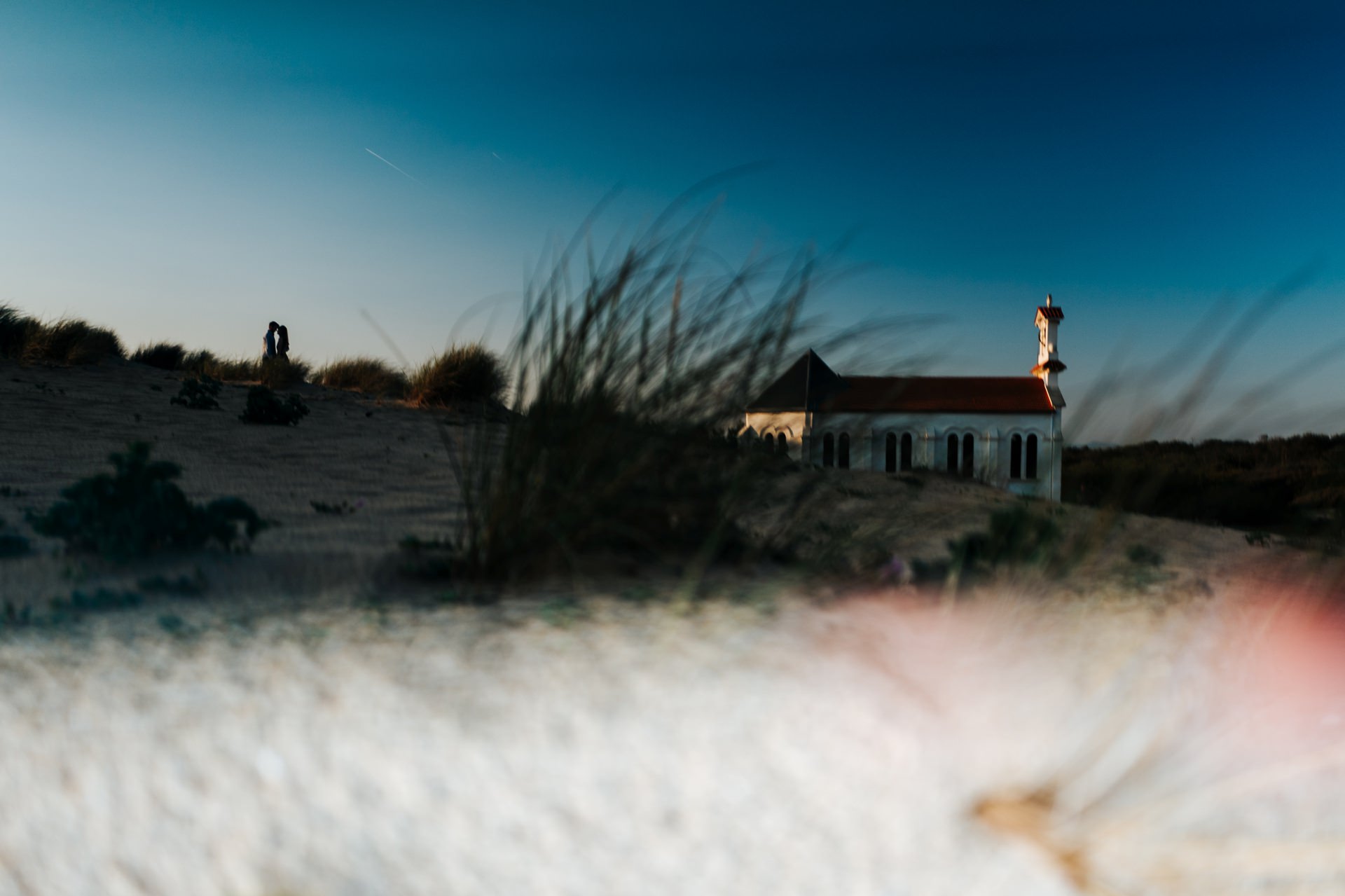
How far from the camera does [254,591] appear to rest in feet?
6.98

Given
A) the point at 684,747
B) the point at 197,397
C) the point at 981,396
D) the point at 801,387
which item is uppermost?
the point at 981,396

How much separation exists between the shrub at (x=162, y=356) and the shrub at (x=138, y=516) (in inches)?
398

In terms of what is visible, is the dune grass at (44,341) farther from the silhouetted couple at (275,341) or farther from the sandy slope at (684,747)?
the sandy slope at (684,747)

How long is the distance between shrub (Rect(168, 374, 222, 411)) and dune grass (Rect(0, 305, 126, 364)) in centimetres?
239

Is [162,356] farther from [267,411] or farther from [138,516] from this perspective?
[138,516]

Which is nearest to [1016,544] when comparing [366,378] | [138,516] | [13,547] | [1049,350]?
[138,516]

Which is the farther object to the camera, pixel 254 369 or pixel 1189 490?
pixel 254 369

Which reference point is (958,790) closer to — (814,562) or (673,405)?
(814,562)

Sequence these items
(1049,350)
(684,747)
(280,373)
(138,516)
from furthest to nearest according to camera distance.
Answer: (1049,350) → (280,373) → (138,516) → (684,747)

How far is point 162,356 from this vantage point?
11797 millimetres

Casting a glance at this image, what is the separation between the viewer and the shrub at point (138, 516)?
2.38m

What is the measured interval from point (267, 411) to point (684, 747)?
6278 millimetres

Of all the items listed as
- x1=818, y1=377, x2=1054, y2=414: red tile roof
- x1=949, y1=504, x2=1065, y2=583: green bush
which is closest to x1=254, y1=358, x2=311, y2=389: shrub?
x1=949, y1=504, x2=1065, y2=583: green bush

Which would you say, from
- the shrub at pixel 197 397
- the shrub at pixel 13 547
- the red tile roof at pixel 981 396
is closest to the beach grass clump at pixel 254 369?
the shrub at pixel 197 397
